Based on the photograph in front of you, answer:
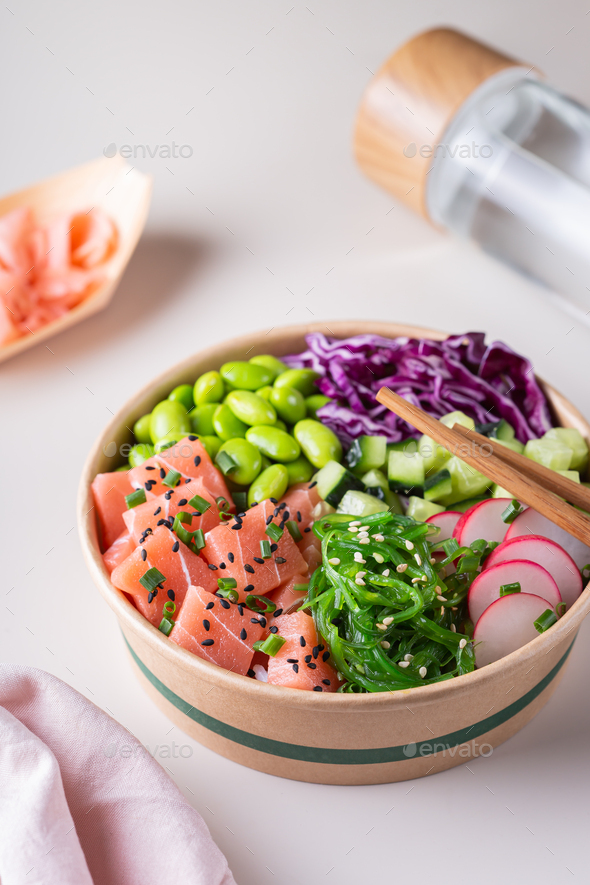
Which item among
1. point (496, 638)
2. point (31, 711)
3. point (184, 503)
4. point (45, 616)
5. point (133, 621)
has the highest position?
point (496, 638)

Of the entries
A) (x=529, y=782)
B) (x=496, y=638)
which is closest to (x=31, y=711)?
(x=496, y=638)

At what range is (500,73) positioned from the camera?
11.4ft

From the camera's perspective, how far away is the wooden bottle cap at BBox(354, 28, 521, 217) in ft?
11.4

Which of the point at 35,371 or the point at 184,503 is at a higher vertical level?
the point at 184,503

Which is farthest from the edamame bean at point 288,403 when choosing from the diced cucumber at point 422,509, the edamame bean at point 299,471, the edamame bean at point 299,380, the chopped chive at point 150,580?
the chopped chive at point 150,580

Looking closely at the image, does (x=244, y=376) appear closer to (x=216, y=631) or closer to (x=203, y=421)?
(x=203, y=421)

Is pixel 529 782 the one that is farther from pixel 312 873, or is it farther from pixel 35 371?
pixel 35 371

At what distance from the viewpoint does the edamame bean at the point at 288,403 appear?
7.87 feet

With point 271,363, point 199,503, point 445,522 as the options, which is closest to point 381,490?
point 445,522

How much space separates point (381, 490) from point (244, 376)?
0.58 metres

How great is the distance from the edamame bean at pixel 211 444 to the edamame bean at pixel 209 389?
154 millimetres

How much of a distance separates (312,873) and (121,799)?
49 cm

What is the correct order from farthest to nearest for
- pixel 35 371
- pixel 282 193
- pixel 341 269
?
1. pixel 282 193
2. pixel 341 269
3. pixel 35 371

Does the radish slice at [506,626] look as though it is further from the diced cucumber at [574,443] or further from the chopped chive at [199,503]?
the chopped chive at [199,503]
